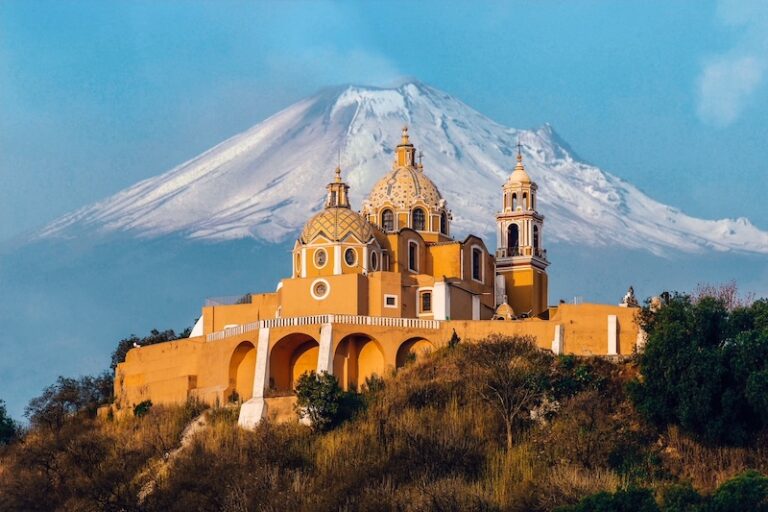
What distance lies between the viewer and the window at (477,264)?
6556 centimetres

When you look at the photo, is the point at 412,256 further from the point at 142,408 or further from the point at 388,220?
the point at 142,408

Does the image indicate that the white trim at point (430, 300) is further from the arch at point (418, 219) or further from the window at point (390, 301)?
the arch at point (418, 219)

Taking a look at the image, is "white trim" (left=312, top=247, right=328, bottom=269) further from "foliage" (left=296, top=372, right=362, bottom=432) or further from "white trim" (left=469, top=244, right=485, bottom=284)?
"white trim" (left=469, top=244, right=485, bottom=284)

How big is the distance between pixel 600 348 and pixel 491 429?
5041 millimetres

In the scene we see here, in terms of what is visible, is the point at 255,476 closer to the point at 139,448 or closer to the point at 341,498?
the point at 341,498

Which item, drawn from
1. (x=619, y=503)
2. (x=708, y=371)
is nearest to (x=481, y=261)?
(x=708, y=371)

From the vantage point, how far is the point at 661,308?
56781mm

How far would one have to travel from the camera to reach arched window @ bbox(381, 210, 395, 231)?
6675 centimetres

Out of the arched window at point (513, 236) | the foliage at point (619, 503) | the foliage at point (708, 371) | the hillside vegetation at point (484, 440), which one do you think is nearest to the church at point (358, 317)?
the hillside vegetation at point (484, 440)

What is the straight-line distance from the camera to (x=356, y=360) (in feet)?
197

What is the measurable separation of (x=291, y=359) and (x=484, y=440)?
849 centimetres

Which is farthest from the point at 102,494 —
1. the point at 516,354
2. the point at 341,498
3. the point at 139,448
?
the point at 516,354

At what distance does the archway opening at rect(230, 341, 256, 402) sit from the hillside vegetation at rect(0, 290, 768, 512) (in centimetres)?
99

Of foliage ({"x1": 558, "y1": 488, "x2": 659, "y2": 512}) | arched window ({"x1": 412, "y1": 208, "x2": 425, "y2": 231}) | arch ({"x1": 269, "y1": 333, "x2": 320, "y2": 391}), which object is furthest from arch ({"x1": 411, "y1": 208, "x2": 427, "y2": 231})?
foliage ({"x1": 558, "y1": 488, "x2": 659, "y2": 512})
